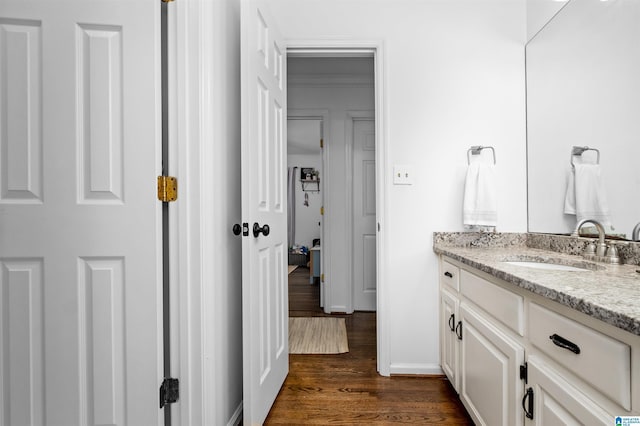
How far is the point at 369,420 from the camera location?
1.53 m

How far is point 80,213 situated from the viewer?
44.8 inches

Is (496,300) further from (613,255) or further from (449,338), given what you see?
(449,338)

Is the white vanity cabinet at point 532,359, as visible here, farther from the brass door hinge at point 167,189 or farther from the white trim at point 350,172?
the white trim at point 350,172

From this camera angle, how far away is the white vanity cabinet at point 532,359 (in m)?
0.66

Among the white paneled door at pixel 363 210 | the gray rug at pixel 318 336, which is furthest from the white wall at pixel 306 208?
the gray rug at pixel 318 336

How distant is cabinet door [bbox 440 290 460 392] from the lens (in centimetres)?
165

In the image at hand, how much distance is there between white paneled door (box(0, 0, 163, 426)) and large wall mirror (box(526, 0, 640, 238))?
6.11 feet

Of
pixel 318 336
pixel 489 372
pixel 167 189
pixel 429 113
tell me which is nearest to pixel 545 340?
pixel 489 372

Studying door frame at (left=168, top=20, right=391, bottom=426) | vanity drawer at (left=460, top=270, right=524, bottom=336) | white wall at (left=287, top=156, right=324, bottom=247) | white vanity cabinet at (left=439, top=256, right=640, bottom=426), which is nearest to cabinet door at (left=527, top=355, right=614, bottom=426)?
white vanity cabinet at (left=439, top=256, right=640, bottom=426)

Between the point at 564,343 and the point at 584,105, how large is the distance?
1.28 m

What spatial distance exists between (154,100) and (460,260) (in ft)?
4.95

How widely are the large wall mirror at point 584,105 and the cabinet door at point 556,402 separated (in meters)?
0.82

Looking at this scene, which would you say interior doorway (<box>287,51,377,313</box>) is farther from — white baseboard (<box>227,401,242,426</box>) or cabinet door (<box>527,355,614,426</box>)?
cabinet door (<box>527,355,614,426</box>)

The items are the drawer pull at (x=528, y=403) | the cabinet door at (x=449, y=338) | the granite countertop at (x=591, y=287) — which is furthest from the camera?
the cabinet door at (x=449, y=338)
